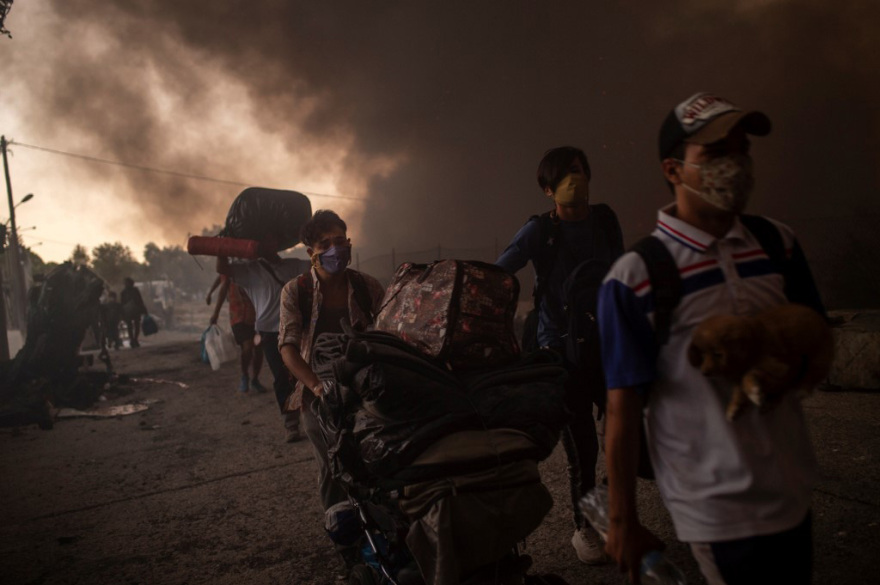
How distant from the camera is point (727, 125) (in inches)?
53.7

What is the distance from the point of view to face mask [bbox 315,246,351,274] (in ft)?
10.5

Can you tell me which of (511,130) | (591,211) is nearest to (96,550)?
(591,211)

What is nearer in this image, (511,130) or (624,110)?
(624,110)

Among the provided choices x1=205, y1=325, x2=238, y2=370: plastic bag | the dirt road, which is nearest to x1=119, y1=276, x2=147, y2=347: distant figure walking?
x1=205, y1=325, x2=238, y2=370: plastic bag

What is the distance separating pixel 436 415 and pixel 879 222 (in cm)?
1199

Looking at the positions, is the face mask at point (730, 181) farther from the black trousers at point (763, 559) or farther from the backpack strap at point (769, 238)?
the black trousers at point (763, 559)

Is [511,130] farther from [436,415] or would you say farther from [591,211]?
[436,415]

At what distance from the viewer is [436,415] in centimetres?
179

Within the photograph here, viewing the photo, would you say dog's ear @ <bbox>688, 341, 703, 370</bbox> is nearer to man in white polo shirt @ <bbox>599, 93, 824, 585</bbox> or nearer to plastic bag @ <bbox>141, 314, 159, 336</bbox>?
man in white polo shirt @ <bbox>599, 93, 824, 585</bbox>

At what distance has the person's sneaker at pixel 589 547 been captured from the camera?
2.90 metres

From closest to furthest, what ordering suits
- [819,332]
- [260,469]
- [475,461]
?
[819,332]
[475,461]
[260,469]

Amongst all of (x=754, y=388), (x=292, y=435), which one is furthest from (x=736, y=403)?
(x=292, y=435)

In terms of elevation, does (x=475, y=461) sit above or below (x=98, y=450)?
above

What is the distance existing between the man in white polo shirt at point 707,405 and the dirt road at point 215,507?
163 cm
